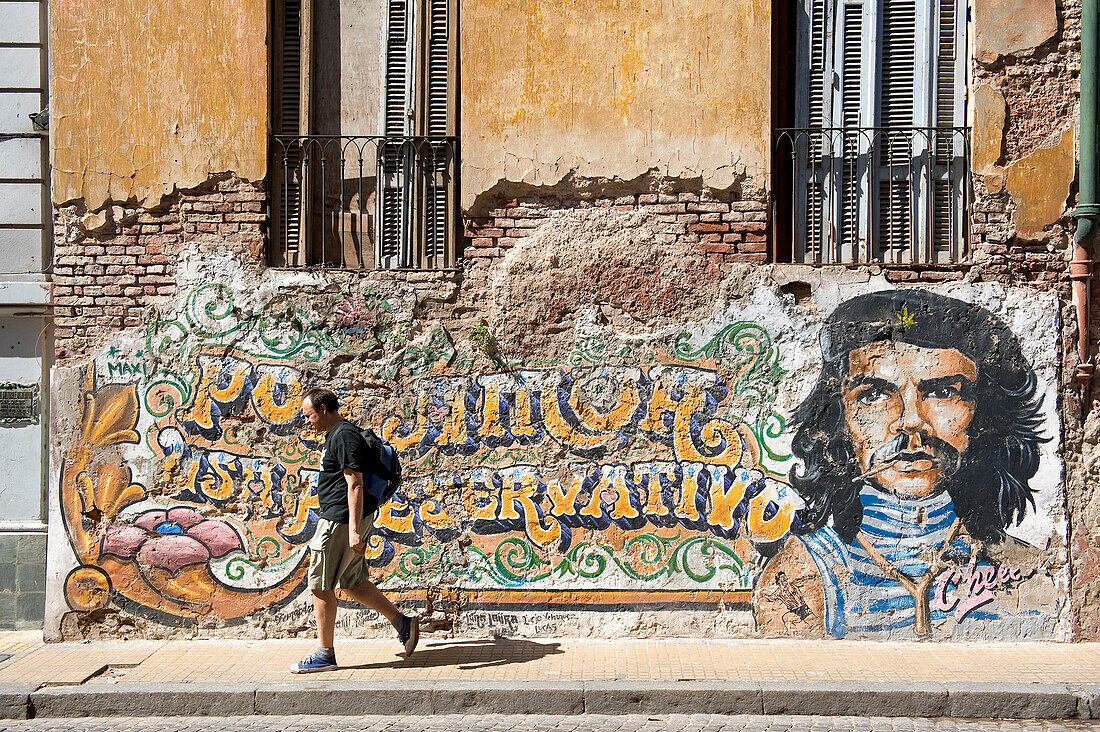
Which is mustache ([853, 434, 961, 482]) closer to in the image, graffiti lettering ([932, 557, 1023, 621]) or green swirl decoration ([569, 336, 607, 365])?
graffiti lettering ([932, 557, 1023, 621])

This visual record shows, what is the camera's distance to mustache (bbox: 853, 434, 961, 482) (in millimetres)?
6371

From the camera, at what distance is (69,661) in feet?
19.5

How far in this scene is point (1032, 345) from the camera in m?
6.38

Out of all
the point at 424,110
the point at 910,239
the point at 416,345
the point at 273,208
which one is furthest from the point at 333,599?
the point at 910,239

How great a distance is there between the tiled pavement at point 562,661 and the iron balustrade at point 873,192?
8.72 ft

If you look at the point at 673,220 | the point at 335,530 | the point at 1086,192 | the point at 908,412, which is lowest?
the point at 335,530

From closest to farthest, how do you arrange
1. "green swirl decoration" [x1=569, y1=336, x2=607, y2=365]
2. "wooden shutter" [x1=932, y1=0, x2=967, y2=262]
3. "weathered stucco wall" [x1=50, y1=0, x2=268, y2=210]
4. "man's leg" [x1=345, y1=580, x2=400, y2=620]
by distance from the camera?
"man's leg" [x1=345, y1=580, x2=400, y2=620], "green swirl decoration" [x1=569, y1=336, x2=607, y2=365], "weathered stucco wall" [x1=50, y1=0, x2=268, y2=210], "wooden shutter" [x1=932, y1=0, x2=967, y2=262]

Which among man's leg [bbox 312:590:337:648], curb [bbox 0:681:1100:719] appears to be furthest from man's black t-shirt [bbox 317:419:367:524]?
curb [bbox 0:681:1100:719]

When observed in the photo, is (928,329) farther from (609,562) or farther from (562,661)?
(562,661)

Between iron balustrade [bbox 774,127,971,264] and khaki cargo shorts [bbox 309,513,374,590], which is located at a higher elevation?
iron balustrade [bbox 774,127,971,264]

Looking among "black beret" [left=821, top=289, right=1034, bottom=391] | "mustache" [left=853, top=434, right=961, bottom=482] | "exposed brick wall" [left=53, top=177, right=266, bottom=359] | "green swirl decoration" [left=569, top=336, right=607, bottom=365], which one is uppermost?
"exposed brick wall" [left=53, top=177, right=266, bottom=359]

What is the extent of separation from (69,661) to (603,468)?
352 centimetres

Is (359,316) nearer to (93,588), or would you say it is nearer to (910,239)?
(93,588)

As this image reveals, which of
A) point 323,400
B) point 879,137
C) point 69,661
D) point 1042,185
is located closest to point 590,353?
point 323,400
